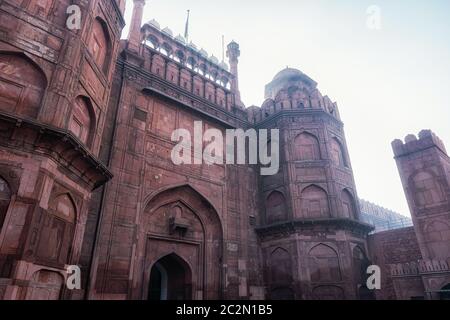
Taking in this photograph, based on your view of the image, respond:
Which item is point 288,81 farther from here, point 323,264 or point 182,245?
point 182,245

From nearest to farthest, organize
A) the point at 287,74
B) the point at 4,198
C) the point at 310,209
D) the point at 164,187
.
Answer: the point at 4,198, the point at 164,187, the point at 310,209, the point at 287,74

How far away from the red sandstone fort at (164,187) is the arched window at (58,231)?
41 mm

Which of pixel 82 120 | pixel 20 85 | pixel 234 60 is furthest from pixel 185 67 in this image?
pixel 20 85

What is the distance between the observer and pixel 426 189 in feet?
46.6

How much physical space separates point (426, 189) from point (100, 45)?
590 inches

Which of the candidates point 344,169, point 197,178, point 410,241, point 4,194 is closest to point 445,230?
point 410,241

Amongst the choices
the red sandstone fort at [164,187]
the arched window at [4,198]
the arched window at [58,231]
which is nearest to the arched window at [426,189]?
the red sandstone fort at [164,187]

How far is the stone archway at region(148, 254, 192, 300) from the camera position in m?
13.0

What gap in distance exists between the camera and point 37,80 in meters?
7.99

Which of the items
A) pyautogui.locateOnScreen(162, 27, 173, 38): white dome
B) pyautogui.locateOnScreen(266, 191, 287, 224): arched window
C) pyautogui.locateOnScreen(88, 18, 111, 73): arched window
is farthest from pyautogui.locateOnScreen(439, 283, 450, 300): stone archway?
pyautogui.locateOnScreen(162, 27, 173, 38): white dome

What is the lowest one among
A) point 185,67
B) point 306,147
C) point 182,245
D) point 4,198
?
point 4,198

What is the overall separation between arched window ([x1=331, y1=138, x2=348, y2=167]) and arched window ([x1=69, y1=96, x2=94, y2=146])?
1180 cm

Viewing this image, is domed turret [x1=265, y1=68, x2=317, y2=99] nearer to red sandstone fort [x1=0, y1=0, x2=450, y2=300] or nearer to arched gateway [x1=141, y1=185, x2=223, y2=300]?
red sandstone fort [x1=0, y1=0, x2=450, y2=300]
